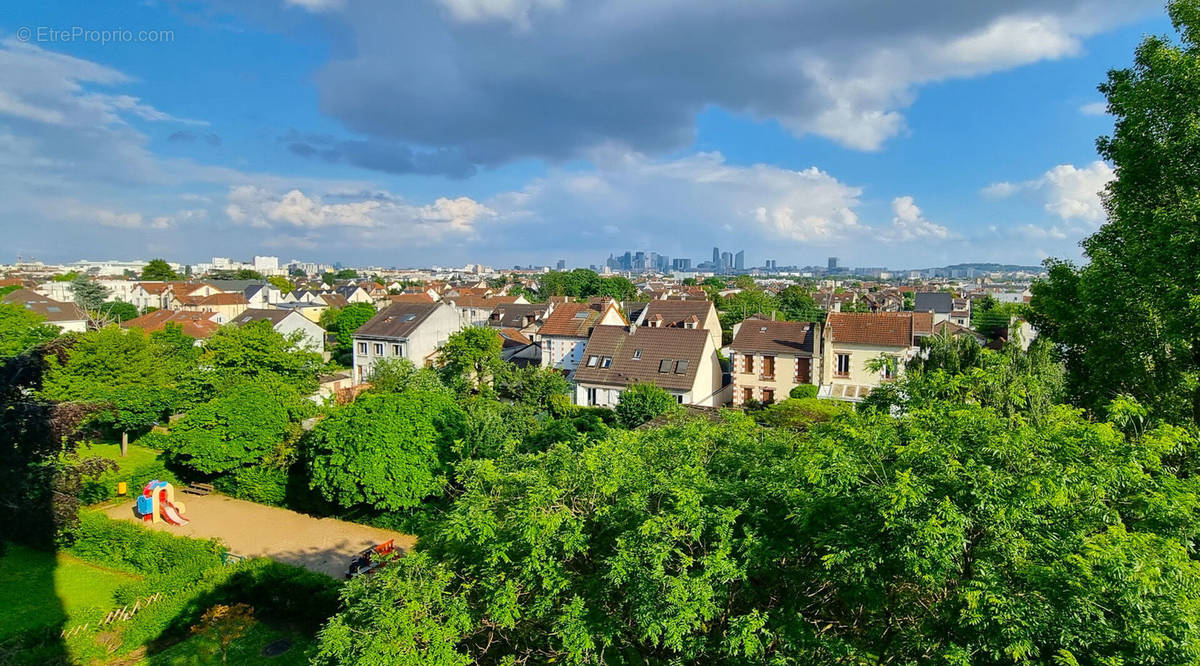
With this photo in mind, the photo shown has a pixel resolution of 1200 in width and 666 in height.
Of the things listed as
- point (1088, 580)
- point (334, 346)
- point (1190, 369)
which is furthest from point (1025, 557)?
point (334, 346)

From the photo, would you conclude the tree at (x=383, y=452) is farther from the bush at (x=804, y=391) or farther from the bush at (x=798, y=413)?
the bush at (x=804, y=391)

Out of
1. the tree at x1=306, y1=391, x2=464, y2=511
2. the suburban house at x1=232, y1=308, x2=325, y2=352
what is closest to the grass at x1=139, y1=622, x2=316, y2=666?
the tree at x1=306, y1=391, x2=464, y2=511

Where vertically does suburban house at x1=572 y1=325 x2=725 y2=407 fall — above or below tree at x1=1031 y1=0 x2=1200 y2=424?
below

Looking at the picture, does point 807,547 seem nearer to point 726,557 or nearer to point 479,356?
point 726,557

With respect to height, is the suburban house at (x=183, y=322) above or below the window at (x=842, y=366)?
above

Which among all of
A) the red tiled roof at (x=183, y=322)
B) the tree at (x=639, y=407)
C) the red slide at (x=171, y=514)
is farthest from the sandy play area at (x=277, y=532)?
the red tiled roof at (x=183, y=322)

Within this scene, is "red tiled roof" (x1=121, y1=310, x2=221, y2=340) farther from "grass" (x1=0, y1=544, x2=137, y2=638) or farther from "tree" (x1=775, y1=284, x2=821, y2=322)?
"tree" (x1=775, y1=284, x2=821, y2=322)

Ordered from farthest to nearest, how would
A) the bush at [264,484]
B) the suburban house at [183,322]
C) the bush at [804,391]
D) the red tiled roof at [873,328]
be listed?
the suburban house at [183,322] → the red tiled roof at [873,328] → the bush at [804,391] → the bush at [264,484]
